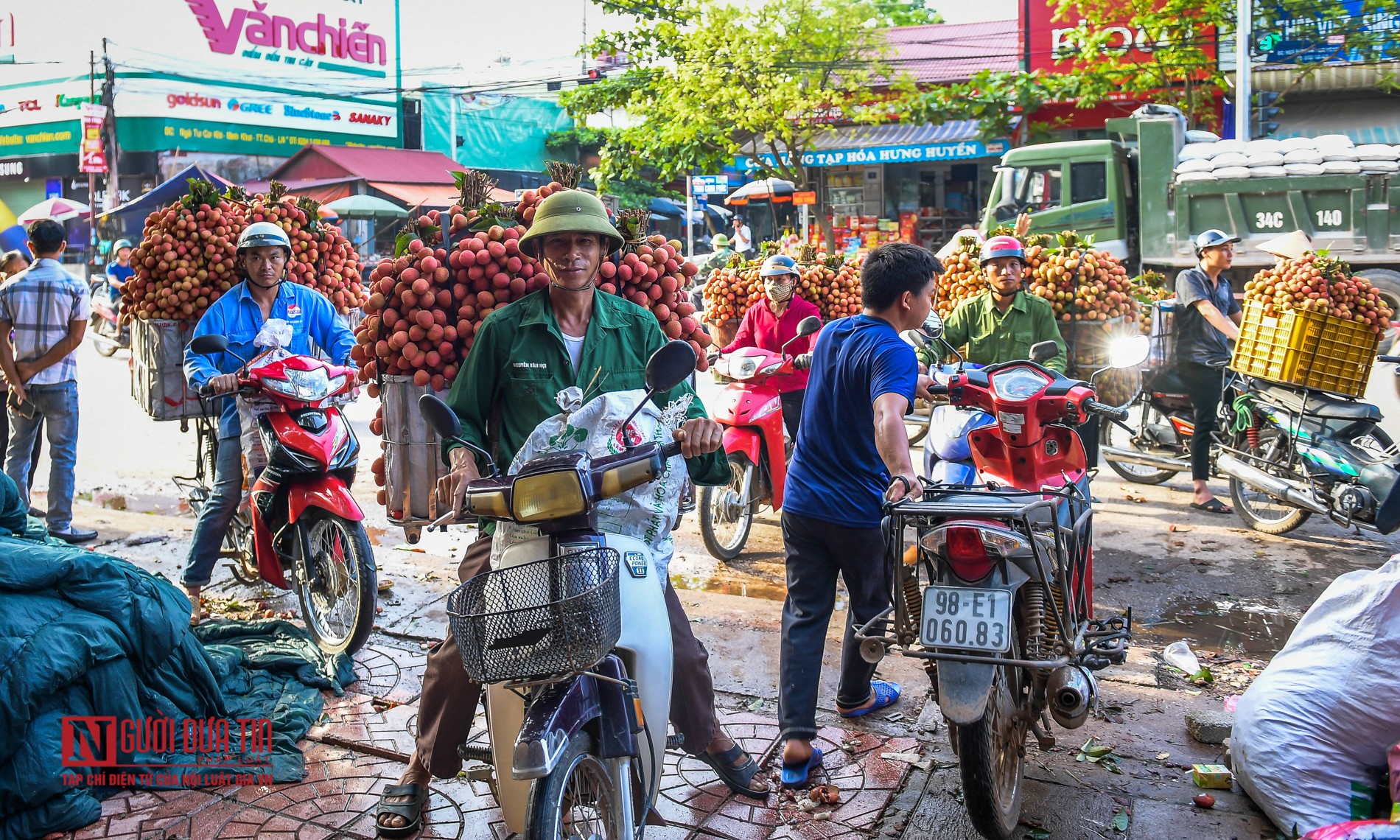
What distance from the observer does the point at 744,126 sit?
2145 centimetres

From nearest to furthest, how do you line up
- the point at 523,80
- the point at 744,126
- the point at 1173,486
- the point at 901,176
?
the point at 1173,486 < the point at 744,126 < the point at 901,176 < the point at 523,80

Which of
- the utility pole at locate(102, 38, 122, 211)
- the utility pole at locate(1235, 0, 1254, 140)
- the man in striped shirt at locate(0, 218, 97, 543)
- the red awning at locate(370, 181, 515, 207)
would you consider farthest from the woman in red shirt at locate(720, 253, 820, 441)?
the utility pole at locate(102, 38, 122, 211)

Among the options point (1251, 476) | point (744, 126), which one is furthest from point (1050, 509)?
point (744, 126)

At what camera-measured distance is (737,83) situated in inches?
853

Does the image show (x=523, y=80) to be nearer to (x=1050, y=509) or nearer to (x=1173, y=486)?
(x=1173, y=486)

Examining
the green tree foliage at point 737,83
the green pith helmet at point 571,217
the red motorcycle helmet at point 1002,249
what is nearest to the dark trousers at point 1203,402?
the red motorcycle helmet at point 1002,249

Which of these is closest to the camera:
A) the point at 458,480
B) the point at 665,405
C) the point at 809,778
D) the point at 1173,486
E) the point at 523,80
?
the point at 458,480

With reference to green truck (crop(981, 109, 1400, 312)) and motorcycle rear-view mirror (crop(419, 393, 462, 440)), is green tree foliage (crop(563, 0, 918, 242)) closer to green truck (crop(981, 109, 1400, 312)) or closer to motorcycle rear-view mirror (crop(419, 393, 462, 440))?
green truck (crop(981, 109, 1400, 312))

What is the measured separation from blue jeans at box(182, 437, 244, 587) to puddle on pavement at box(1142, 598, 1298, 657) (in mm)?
4473

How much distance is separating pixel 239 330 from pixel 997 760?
4089 mm

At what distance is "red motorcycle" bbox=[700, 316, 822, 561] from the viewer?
21.7 feet

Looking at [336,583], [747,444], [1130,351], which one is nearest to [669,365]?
[1130,351]

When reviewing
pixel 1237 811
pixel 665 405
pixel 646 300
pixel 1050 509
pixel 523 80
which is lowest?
pixel 1237 811

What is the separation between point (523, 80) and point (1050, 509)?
29.3 meters
